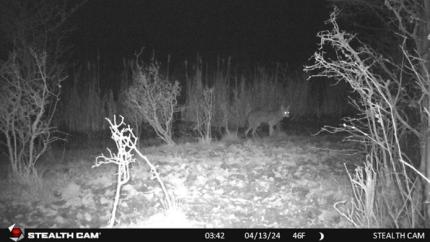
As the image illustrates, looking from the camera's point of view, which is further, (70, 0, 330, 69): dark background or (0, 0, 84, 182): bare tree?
(70, 0, 330, 69): dark background

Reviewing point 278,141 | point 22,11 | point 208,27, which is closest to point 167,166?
point 278,141

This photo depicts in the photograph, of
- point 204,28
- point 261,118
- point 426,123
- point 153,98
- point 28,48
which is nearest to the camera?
point 426,123

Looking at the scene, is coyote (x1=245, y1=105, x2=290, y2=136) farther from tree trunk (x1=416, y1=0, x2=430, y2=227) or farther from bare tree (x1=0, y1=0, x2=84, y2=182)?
tree trunk (x1=416, y1=0, x2=430, y2=227)
